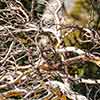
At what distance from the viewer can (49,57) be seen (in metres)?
1.91

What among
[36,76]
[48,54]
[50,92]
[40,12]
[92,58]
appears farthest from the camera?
[40,12]

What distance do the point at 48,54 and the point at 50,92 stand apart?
453 millimetres

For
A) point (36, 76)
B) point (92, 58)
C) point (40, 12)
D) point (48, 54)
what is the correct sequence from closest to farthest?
1. point (92, 58)
2. point (36, 76)
3. point (48, 54)
4. point (40, 12)

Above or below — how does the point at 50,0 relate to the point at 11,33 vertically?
above

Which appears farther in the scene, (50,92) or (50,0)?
(50,0)

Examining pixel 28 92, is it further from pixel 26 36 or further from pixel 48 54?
pixel 26 36

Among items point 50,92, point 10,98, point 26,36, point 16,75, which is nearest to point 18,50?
point 26,36

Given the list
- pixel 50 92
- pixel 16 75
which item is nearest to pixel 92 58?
pixel 50 92

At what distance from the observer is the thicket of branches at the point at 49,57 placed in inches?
64.4

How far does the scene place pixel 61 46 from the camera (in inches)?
73.9

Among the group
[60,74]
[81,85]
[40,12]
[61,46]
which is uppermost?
[40,12]

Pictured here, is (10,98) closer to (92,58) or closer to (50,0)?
(92,58)

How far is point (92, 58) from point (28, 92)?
0.42m

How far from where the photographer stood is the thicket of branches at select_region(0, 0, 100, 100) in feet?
5.36
